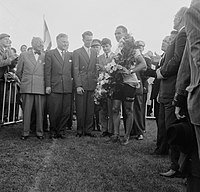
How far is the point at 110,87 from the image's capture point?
18.5ft

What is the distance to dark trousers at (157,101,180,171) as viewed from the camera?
3.51 m

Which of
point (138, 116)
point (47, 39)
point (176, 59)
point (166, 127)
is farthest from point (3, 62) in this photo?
point (176, 59)

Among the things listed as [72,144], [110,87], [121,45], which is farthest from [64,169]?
[121,45]

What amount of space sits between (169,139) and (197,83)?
0.51m

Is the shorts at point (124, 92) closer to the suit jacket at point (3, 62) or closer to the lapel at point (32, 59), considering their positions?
the lapel at point (32, 59)

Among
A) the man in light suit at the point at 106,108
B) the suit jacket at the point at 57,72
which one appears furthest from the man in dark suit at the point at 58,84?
the man in light suit at the point at 106,108

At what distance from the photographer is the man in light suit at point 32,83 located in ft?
20.2

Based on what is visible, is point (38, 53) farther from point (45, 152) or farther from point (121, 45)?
point (45, 152)

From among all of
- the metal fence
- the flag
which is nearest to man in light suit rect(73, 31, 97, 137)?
the metal fence

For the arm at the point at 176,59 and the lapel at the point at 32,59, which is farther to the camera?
the lapel at the point at 32,59

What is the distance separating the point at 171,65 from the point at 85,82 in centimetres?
327

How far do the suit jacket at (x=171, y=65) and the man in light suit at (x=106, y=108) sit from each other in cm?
244

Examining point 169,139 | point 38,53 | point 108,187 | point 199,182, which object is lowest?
point 108,187

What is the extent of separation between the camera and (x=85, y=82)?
664 cm
